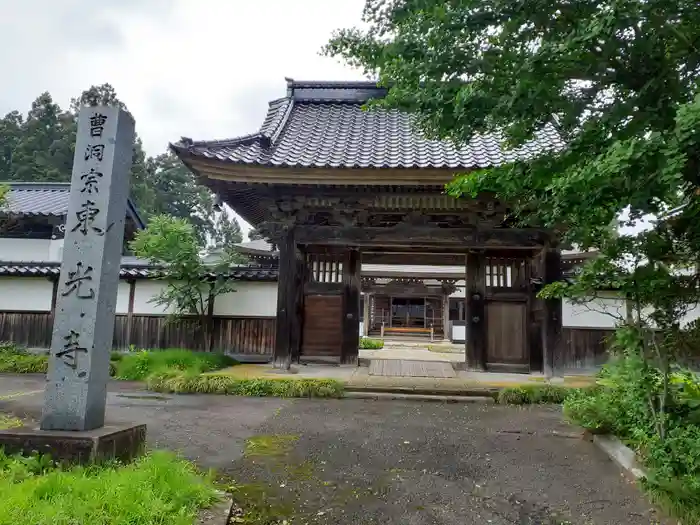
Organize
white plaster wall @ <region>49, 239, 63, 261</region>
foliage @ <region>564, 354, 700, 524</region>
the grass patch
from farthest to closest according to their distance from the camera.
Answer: white plaster wall @ <region>49, 239, 63, 261</region>
the grass patch
foliage @ <region>564, 354, 700, 524</region>

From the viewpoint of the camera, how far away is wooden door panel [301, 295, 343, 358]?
9094mm

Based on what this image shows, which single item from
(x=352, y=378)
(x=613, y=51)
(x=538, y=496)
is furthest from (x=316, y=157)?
(x=538, y=496)

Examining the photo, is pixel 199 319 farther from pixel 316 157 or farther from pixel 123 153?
pixel 123 153

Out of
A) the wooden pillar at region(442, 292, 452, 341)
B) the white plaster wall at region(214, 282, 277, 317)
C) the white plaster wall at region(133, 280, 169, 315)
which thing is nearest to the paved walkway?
the white plaster wall at region(214, 282, 277, 317)

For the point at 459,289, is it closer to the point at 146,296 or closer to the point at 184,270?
the point at 146,296

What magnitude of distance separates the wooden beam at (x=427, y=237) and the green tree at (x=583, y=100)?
457 cm

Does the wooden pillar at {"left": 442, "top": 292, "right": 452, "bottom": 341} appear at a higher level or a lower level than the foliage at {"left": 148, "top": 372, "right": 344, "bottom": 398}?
higher

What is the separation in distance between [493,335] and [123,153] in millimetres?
7544

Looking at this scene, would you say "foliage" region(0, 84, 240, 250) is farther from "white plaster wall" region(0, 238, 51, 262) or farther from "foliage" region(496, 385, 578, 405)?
"foliage" region(496, 385, 578, 405)

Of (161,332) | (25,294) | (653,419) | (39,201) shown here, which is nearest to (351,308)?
(161,332)

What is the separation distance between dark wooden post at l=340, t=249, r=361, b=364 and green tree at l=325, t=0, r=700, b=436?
5.38 meters

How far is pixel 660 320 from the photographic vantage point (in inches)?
139

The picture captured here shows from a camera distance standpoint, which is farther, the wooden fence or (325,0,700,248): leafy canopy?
the wooden fence

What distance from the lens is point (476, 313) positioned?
908cm
